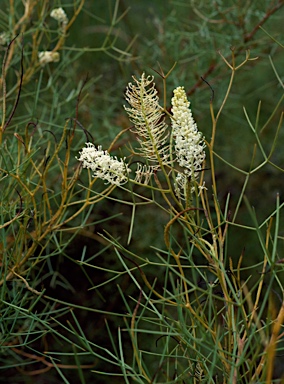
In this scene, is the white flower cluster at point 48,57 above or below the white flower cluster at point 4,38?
above

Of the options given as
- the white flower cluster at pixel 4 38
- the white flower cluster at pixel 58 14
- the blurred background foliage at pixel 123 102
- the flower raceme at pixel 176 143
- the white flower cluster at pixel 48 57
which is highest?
the flower raceme at pixel 176 143

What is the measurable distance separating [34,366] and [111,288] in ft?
0.69

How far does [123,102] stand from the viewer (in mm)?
1381

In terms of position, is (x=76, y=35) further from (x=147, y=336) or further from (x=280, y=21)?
(x=147, y=336)

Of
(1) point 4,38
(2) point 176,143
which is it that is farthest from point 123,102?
(2) point 176,143

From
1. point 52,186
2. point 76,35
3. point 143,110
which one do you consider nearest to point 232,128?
point 76,35

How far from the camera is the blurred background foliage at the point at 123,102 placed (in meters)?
1.11

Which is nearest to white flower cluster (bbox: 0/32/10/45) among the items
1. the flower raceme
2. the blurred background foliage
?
the blurred background foliage

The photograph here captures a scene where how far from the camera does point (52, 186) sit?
1.15 m

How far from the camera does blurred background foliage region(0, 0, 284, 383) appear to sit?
1113 mm

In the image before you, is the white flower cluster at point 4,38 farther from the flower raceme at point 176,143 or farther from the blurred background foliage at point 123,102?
the flower raceme at point 176,143

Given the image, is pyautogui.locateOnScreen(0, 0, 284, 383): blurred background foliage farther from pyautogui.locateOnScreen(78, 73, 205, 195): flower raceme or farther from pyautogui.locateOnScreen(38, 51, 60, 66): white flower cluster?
pyautogui.locateOnScreen(78, 73, 205, 195): flower raceme

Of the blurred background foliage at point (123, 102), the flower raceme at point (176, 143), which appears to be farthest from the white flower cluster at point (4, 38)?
the flower raceme at point (176, 143)

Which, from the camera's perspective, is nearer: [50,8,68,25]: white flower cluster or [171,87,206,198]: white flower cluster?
[171,87,206,198]: white flower cluster
